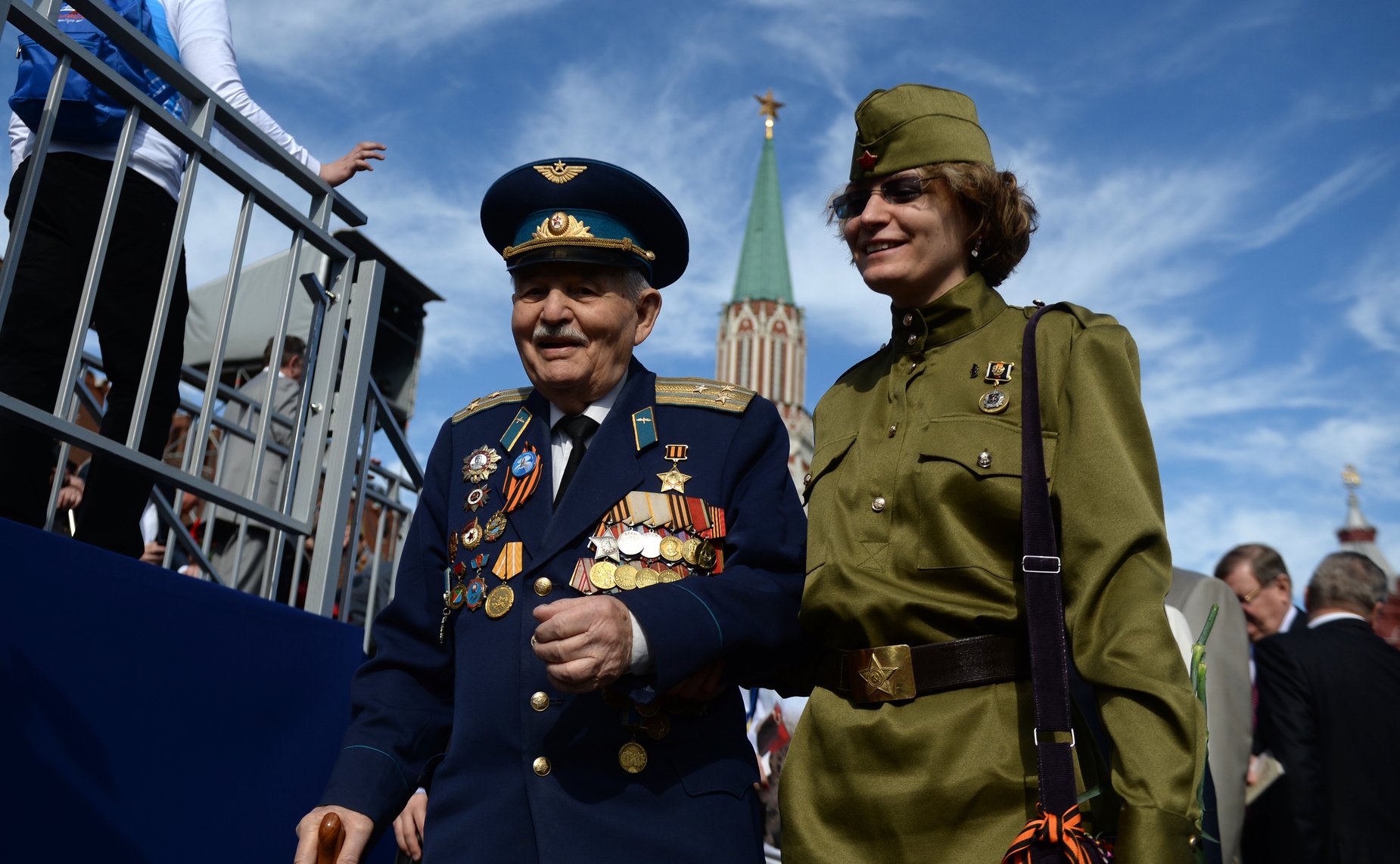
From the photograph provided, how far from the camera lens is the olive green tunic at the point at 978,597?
193 cm

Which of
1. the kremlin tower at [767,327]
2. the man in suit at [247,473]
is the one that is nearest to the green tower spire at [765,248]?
the kremlin tower at [767,327]

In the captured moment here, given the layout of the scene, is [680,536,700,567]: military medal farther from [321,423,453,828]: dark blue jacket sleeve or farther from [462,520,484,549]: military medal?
[321,423,453,828]: dark blue jacket sleeve

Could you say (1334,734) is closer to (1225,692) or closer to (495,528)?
(1225,692)

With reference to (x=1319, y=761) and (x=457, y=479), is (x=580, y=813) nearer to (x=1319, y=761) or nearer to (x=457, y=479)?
(x=457, y=479)

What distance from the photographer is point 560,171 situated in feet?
9.37

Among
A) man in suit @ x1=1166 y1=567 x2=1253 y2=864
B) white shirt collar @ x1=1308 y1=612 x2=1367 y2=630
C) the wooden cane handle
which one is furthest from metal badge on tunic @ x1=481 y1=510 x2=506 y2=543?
white shirt collar @ x1=1308 y1=612 x2=1367 y2=630

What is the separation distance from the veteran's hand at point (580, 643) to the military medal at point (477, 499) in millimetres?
696

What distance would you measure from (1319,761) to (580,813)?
11.6 feet

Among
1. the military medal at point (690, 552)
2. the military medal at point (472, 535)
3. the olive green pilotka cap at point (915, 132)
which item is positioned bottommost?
the military medal at point (690, 552)

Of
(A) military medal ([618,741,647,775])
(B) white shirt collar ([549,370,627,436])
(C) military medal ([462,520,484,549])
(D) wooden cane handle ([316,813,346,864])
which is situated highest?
(B) white shirt collar ([549,370,627,436])

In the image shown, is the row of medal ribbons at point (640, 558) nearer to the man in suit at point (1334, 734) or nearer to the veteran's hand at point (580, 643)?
the veteran's hand at point (580, 643)

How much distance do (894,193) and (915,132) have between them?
0.14 meters

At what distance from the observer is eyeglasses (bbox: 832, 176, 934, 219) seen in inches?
101

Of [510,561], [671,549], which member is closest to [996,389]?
[671,549]
